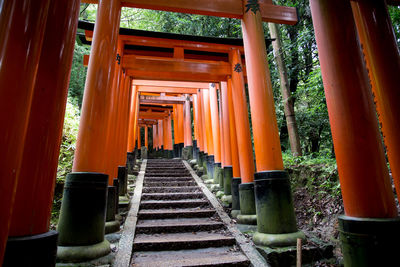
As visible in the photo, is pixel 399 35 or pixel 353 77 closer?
pixel 353 77

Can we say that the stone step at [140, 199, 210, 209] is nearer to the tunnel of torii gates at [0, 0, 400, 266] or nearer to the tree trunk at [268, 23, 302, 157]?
the tunnel of torii gates at [0, 0, 400, 266]

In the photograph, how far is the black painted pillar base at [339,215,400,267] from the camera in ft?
6.10

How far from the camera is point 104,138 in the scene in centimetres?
353

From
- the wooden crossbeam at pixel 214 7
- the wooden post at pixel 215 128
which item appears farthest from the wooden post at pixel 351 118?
the wooden post at pixel 215 128

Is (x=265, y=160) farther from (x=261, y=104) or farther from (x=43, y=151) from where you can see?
(x=43, y=151)

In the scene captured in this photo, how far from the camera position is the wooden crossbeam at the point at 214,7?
4.57 metres

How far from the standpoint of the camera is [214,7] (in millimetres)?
4773

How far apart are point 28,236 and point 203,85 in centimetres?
855

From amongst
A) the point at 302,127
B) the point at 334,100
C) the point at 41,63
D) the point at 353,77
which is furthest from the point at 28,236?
the point at 302,127

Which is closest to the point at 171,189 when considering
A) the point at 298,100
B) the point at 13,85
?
the point at 298,100

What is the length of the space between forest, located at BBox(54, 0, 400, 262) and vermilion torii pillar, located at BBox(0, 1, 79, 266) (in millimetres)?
4293

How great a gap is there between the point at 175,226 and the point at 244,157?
210 centimetres

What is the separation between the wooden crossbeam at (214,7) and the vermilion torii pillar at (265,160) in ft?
0.96

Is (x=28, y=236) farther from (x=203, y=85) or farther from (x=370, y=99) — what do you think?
(x=203, y=85)
